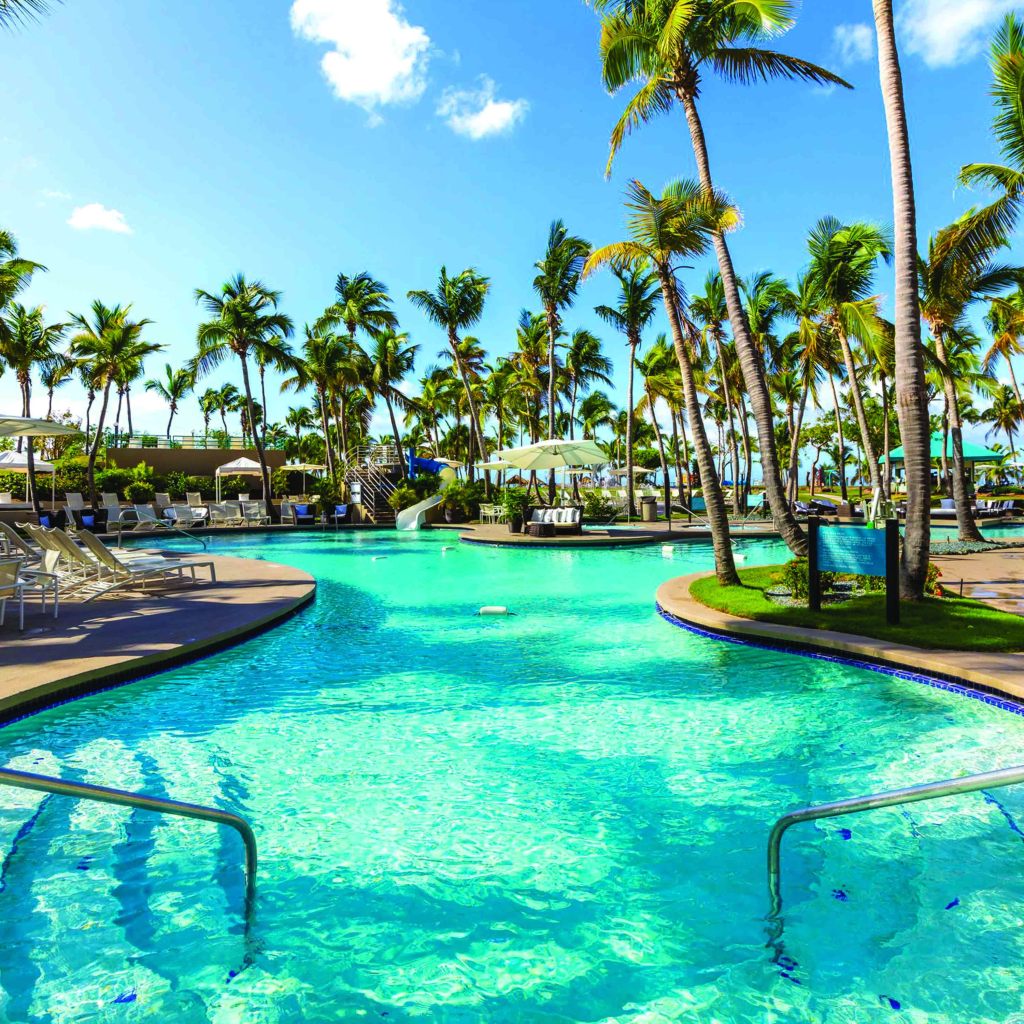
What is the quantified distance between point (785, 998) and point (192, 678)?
6252 millimetres

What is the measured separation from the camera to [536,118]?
1683 centimetres

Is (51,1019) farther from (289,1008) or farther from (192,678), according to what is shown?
(192,678)

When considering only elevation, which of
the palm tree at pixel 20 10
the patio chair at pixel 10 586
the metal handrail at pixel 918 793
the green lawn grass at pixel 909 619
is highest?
the palm tree at pixel 20 10

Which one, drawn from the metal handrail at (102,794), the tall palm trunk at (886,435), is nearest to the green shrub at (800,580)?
the metal handrail at (102,794)

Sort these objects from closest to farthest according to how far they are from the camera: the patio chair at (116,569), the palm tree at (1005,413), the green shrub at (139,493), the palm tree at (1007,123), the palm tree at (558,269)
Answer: the patio chair at (116,569) < the palm tree at (1007,123) < the palm tree at (558,269) < the green shrub at (139,493) < the palm tree at (1005,413)

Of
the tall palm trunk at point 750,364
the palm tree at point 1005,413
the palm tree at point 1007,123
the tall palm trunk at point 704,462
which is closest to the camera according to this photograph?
the tall palm trunk at point 750,364

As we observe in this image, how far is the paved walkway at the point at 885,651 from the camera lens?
630 centimetres

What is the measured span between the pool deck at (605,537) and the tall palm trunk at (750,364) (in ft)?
31.3

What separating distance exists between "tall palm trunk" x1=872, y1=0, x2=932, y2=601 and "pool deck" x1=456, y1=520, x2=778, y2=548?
12369 mm

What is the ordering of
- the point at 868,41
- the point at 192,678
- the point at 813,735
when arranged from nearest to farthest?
the point at 813,735 < the point at 192,678 < the point at 868,41

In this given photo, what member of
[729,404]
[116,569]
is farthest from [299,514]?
[729,404]

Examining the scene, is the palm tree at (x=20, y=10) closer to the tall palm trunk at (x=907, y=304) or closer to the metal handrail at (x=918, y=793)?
the metal handrail at (x=918, y=793)

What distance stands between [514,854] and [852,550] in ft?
20.8

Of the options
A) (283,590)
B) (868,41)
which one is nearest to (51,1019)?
(283,590)
